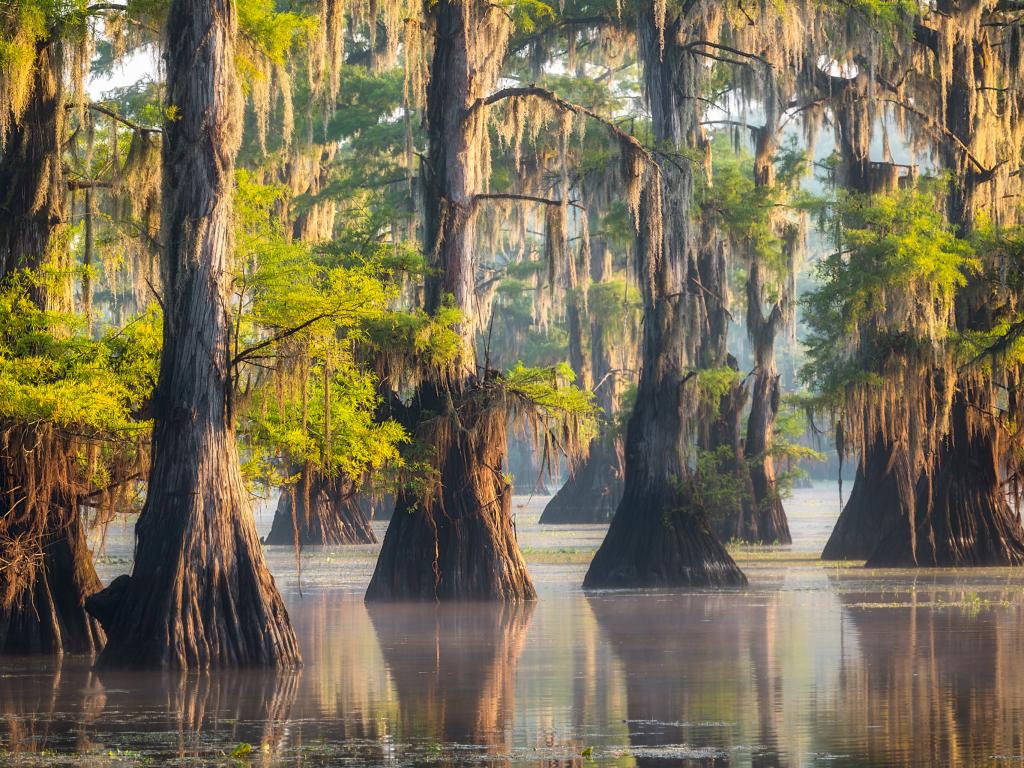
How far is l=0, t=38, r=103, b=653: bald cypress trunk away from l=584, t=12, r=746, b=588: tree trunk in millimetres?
9834

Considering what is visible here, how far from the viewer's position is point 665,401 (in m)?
28.2

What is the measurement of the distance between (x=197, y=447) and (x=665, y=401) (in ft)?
43.6

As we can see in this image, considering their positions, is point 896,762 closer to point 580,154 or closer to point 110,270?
point 110,270

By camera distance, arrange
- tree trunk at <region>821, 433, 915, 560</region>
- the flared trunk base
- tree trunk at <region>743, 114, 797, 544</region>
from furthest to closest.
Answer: tree trunk at <region>743, 114, 797, 544</region> < tree trunk at <region>821, 433, 915, 560</region> < the flared trunk base

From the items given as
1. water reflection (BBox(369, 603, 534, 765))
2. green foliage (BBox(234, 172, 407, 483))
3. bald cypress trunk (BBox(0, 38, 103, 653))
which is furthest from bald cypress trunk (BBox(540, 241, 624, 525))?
bald cypress trunk (BBox(0, 38, 103, 653))

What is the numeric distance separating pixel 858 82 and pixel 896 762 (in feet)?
76.4

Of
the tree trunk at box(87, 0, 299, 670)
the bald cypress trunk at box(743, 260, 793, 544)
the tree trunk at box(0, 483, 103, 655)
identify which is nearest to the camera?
the tree trunk at box(87, 0, 299, 670)

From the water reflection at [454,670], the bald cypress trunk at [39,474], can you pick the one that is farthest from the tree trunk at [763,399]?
the bald cypress trunk at [39,474]

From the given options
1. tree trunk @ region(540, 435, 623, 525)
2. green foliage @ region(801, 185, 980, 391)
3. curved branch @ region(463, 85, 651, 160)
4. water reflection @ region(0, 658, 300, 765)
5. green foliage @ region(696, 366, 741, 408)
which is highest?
curved branch @ region(463, 85, 651, 160)

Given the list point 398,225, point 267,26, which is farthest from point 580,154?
point 267,26

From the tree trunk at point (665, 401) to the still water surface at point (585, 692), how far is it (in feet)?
8.17

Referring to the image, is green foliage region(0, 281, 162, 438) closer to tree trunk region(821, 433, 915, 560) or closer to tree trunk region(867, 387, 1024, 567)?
tree trunk region(867, 387, 1024, 567)

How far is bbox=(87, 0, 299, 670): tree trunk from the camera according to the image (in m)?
15.6

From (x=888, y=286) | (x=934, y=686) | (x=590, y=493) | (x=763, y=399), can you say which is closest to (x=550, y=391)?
(x=888, y=286)
